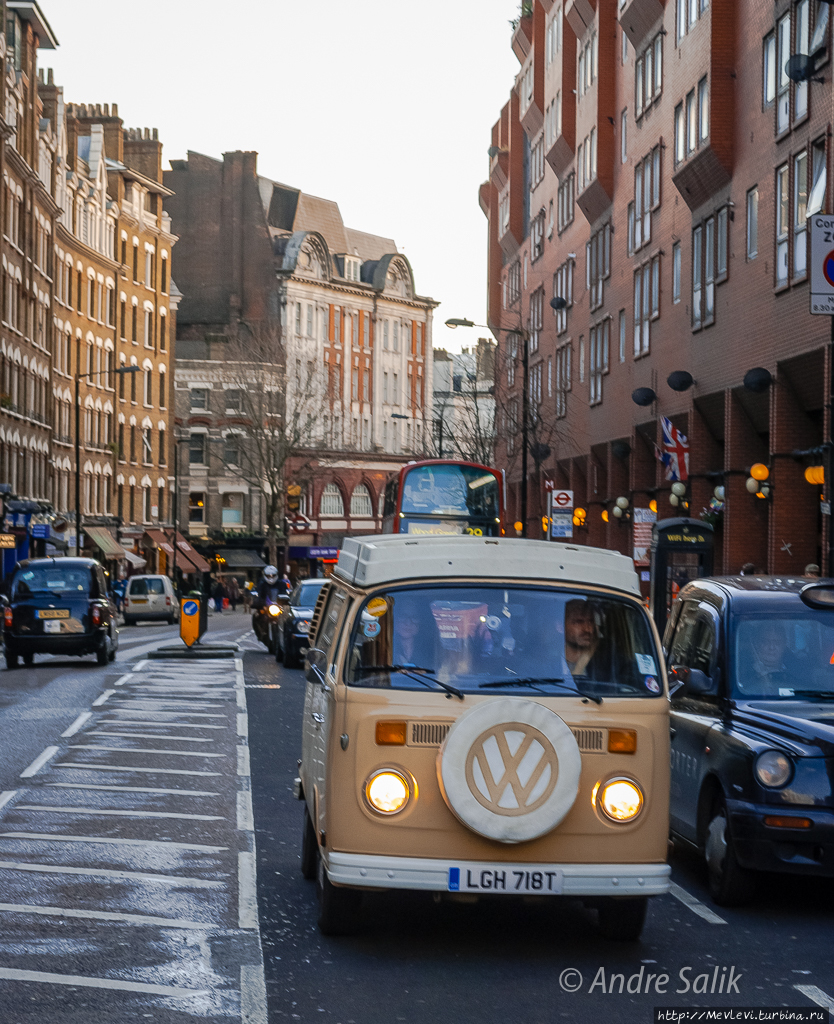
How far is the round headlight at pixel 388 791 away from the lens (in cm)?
707

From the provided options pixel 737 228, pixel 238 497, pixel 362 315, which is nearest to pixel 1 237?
pixel 737 228

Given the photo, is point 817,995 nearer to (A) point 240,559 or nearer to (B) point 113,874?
(B) point 113,874

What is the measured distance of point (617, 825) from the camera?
713 cm

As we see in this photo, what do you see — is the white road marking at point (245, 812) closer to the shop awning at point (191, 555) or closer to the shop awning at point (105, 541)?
the shop awning at point (105, 541)

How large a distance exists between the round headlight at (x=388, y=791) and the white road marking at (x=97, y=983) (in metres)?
1.11

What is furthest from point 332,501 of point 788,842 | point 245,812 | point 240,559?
point 788,842

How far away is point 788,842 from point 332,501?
3802 inches

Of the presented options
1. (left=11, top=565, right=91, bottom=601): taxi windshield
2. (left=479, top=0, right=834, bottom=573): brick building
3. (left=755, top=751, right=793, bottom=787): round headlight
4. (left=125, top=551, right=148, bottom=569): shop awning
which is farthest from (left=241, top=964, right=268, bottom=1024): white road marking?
(left=125, top=551, right=148, bottom=569): shop awning

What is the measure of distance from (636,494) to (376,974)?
38.5 meters

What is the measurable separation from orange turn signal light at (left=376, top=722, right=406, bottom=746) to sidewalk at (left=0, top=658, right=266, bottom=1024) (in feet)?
3.69

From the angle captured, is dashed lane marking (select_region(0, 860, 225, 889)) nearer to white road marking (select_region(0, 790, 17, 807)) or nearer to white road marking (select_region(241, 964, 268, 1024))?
white road marking (select_region(241, 964, 268, 1024))

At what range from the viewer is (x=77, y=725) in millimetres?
17578

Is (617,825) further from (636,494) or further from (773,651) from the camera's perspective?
(636,494)

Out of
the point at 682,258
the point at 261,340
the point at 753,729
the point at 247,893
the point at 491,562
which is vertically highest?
the point at 261,340
